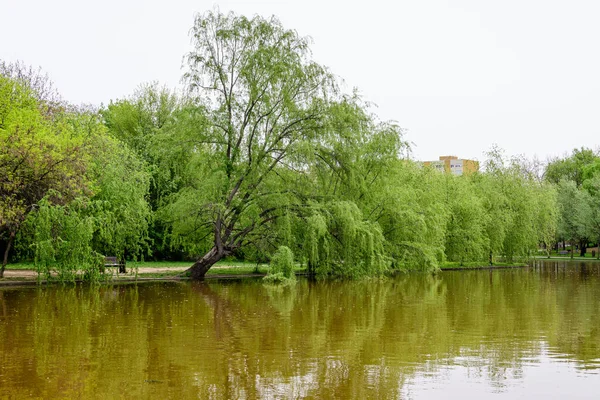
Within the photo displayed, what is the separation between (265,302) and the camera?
21750 mm

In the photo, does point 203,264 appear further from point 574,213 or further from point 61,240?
point 574,213

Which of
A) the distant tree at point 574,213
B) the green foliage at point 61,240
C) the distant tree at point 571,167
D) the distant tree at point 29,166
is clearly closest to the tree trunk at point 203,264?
the green foliage at point 61,240

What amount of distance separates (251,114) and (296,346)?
20102 mm

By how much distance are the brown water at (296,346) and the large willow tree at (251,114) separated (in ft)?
27.4

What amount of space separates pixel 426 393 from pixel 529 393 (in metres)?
1.43

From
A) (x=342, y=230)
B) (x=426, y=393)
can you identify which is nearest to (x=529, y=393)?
(x=426, y=393)

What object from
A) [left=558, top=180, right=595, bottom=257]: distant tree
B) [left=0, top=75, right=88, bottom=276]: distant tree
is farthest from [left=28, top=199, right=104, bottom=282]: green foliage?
[left=558, top=180, right=595, bottom=257]: distant tree

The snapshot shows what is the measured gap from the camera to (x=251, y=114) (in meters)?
32.0

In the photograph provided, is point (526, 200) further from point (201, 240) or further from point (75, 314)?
point (75, 314)

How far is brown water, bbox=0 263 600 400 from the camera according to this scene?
968cm

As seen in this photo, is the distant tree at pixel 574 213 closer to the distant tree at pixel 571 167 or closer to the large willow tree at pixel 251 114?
the distant tree at pixel 571 167

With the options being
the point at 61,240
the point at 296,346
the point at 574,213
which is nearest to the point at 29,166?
the point at 61,240

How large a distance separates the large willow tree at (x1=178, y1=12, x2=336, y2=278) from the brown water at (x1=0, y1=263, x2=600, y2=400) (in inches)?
329

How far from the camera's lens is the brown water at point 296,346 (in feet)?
31.8
